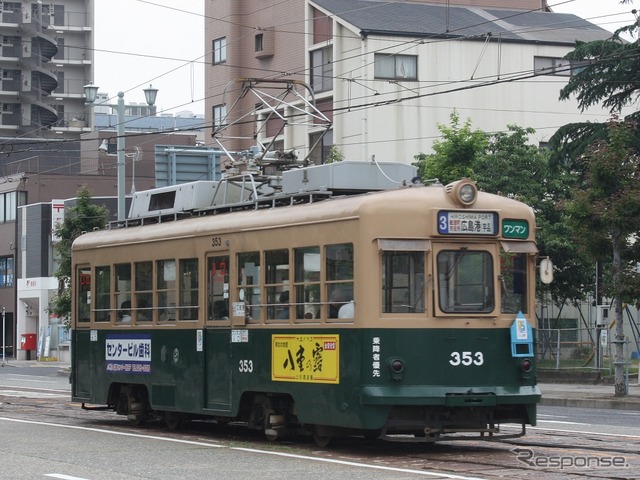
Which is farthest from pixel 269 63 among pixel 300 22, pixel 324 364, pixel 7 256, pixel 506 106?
pixel 324 364

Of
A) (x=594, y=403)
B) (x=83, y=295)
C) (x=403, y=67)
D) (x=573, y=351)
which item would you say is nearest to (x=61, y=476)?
(x=83, y=295)

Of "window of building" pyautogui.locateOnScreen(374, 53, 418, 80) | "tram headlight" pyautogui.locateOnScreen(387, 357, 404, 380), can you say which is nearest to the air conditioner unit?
"tram headlight" pyautogui.locateOnScreen(387, 357, 404, 380)

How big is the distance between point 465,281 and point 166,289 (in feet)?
16.5

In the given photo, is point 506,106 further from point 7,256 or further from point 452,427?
point 452,427

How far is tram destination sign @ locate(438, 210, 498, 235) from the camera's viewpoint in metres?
14.4

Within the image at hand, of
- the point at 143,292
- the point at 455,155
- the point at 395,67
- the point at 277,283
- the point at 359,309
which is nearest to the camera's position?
the point at 359,309

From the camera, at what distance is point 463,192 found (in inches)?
578

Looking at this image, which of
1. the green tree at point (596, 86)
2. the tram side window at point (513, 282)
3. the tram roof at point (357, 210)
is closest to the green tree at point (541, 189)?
the green tree at point (596, 86)

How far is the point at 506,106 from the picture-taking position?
54656 millimetres

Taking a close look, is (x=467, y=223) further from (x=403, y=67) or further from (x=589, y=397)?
(x=403, y=67)

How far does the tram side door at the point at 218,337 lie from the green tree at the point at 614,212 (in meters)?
12.3

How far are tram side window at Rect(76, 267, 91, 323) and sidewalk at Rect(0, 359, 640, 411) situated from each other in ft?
35.5

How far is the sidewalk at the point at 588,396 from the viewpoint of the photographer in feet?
86.2

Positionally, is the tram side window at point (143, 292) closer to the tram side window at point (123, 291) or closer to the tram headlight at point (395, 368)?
the tram side window at point (123, 291)
